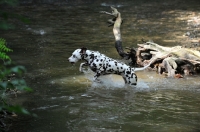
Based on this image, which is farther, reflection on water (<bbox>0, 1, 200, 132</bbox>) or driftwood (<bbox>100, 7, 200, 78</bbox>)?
driftwood (<bbox>100, 7, 200, 78</bbox>)

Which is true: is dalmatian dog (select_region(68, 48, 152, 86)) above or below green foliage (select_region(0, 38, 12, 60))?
below

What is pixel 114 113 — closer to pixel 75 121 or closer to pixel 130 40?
pixel 75 121

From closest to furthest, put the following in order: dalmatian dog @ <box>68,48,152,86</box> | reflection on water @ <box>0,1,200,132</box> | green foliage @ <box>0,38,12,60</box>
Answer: green foliage @ <box>0,38,12,60</box> < reflection on water @ <box>0,1,200,132</box> < dalmatian dog @ <box>68,48,152,86</box>

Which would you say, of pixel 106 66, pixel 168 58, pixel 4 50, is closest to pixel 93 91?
pixel 106 66

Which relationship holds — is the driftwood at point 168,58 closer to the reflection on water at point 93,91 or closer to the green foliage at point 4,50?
the reflection on water at point 93,91

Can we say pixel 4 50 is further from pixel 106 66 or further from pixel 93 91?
pixel 106 66

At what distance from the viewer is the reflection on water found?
283 inches

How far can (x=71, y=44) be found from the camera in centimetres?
1515

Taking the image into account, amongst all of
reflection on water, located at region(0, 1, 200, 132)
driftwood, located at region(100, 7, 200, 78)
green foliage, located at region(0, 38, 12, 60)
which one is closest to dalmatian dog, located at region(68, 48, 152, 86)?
reflection on water, located at region(0, 1, 200, 132)

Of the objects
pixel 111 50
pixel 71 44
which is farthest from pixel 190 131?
pixel 71 44

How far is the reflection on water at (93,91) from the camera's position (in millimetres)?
7176

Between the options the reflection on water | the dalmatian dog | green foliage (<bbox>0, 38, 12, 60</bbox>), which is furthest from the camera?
the dalmatian dog

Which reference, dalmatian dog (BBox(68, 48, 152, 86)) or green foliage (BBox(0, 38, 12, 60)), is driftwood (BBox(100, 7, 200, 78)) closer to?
dalmatian dog (BBox(68, 48, 152, 86))

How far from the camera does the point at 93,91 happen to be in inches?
369
